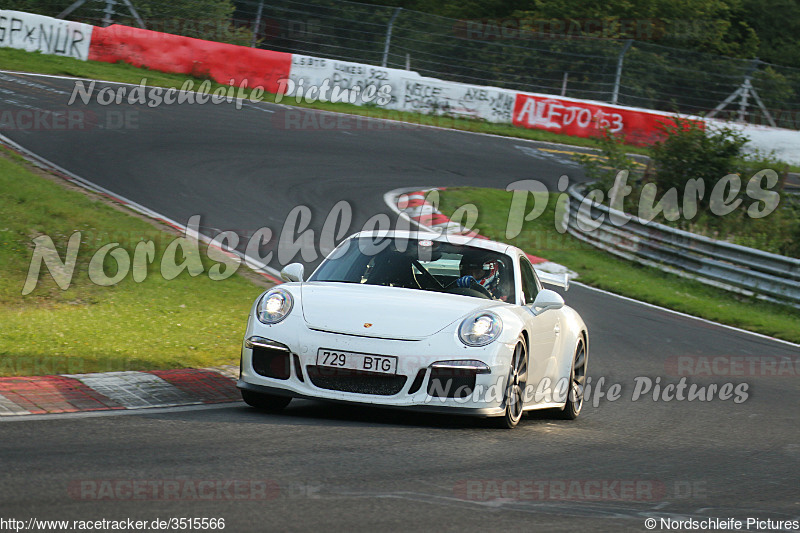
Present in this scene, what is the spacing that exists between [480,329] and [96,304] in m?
5.15

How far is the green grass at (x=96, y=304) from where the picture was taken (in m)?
8.59

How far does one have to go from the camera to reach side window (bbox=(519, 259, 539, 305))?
26.7 ft

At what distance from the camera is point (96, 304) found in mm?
10719

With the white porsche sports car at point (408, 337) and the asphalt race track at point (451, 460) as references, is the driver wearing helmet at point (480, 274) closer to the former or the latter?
the white porsche sports car at point (408, 337)

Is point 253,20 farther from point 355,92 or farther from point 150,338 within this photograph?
point 150,338

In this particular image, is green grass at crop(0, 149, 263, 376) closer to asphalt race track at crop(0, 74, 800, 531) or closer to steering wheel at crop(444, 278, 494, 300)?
asphalt race track at crop(0, 74, 800, 531)

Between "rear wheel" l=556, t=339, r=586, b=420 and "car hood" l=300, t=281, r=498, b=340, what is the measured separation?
1.42 meters

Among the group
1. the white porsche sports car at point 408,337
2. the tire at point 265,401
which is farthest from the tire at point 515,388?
the tire at point 265,401

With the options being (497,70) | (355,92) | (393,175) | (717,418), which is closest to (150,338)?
(717,418)

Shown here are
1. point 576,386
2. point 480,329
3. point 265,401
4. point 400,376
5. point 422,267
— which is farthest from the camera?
point 576,386

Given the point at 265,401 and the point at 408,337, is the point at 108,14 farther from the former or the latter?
the point at 408,337

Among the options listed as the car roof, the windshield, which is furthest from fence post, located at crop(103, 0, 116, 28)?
the windshield

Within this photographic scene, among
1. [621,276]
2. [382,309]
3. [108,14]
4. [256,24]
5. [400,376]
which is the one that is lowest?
[621,276]

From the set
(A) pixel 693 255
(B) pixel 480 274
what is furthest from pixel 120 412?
(A) pixel 693 255
